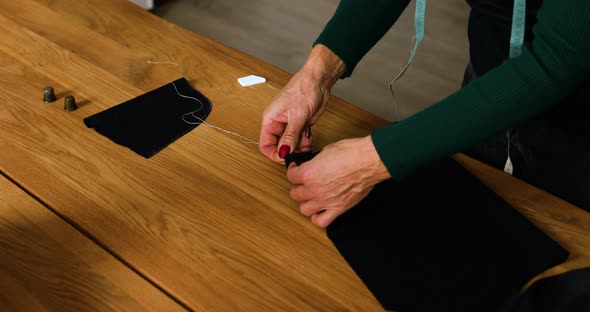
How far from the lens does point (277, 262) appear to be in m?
0.87

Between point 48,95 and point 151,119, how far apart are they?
8.8 inches

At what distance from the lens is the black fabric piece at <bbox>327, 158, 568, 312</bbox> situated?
0.85 m

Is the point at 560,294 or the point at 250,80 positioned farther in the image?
the point at 250,80

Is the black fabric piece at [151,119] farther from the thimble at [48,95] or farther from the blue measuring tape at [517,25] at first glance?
the blue measuring tape at [517,25]

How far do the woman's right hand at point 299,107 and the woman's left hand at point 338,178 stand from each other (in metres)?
0.12

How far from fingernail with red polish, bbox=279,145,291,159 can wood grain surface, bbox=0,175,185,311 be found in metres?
0.37

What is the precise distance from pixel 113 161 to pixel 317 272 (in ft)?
1.49

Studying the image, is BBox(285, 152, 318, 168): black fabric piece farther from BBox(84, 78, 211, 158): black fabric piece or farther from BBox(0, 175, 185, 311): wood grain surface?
BBox(0, 175, 185, 311): wood grain surface

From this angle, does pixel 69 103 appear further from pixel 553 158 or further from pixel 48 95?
pixel 553 158

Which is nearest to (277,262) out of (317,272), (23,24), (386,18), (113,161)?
(317,272)

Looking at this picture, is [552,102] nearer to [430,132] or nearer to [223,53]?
[430,132]

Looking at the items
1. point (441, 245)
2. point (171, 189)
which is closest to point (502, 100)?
point (441, 245)

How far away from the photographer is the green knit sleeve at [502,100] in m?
0.82

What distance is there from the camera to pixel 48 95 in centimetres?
113
